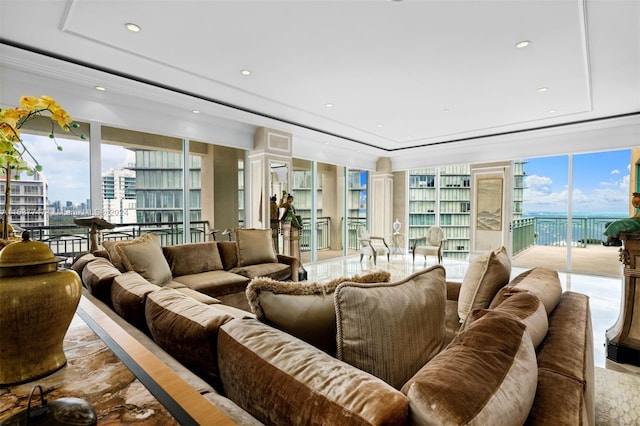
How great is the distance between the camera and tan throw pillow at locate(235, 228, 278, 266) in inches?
156

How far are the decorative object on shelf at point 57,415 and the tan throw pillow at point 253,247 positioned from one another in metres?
3.34

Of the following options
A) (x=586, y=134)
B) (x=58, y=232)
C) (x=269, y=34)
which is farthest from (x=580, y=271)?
(x=58, y=232)

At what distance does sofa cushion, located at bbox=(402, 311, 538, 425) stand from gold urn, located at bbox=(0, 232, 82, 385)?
0.89m

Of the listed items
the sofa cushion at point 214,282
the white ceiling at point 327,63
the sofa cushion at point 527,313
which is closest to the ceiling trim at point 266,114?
the white ceiling at point 327,63

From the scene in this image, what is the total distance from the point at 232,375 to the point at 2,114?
1.08m

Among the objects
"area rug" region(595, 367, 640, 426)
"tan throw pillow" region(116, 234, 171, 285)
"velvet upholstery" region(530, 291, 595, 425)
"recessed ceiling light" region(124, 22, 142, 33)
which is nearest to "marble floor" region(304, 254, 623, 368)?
"area rug" region(595, 367, 640, 426)

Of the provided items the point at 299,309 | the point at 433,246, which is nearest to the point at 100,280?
the point at 299,309

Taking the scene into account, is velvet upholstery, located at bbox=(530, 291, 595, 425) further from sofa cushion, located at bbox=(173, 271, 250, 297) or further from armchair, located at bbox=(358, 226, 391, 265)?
armchair, located at bbox=(358, 226, 391, 265)

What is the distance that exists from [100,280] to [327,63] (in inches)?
105

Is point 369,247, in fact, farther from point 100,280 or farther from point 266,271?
point 100,280

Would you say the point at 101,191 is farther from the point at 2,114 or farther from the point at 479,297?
the point at 479,297

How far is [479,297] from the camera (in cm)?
179

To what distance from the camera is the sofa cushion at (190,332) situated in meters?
1.07

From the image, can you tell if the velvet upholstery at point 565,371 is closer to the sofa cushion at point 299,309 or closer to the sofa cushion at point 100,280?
the sofa cushion at point 299,309
